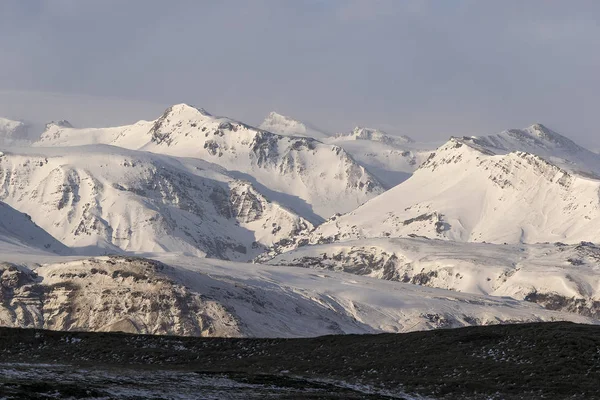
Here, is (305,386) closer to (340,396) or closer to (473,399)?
(340,396)

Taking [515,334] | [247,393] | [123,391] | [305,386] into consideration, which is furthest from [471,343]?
[123,391]

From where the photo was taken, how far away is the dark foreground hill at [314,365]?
214 feet

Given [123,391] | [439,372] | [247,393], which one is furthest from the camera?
[439,372]

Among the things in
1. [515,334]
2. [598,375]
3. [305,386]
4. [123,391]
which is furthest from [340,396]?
[515,334]

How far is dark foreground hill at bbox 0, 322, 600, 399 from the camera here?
65.2 meters

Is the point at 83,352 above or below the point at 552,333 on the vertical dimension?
below

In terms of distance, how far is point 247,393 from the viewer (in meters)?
64.8

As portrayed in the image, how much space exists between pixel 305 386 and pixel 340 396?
4375 millimetres

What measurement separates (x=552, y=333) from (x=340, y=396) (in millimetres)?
25019

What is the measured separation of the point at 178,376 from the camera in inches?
2810

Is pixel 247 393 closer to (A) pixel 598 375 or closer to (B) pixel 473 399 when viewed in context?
(B) pixel 473 399

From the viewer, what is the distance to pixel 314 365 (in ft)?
279

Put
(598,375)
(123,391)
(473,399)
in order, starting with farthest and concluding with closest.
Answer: (598,375) < (473,399) < (123,391)

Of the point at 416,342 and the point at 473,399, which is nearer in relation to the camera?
the point at 473,399
